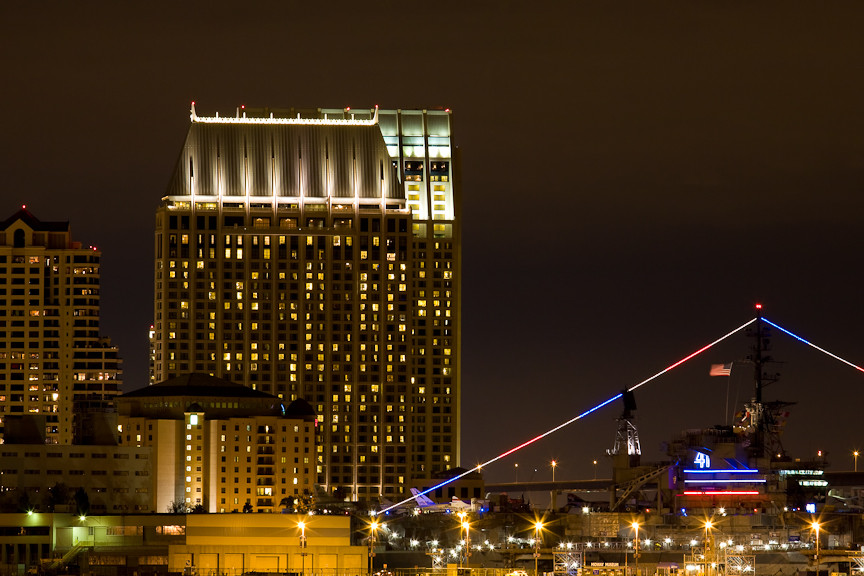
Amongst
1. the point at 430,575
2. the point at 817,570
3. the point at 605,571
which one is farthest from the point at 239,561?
the point at 817,570

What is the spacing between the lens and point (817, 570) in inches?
7859

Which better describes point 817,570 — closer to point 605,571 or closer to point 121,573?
point 605,571

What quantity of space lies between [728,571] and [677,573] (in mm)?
5093

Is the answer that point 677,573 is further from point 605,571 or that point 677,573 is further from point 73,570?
point 73,570

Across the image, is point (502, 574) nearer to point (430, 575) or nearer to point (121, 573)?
point (430, 575)

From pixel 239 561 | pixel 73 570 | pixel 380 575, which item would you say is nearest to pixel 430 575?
pixel 380 575

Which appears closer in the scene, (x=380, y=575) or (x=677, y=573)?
(x=380, y=575)

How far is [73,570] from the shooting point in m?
195

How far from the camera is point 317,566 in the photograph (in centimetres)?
19862

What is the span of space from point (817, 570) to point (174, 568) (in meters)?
60.7

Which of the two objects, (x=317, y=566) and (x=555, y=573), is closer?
(x=555, y=573)

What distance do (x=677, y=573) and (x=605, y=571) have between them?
1090cm

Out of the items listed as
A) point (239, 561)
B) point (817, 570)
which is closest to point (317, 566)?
point (239, 561)

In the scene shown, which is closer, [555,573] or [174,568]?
[555,573]
